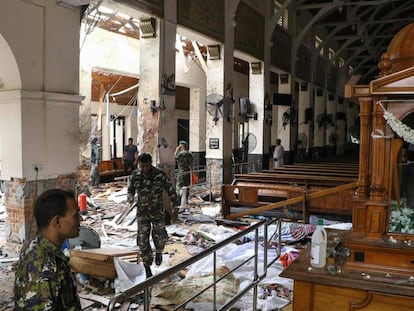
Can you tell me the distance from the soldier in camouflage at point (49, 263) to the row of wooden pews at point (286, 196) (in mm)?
5206

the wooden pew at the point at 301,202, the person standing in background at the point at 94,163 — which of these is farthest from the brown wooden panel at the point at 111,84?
the wooden pew at the point at 301,202

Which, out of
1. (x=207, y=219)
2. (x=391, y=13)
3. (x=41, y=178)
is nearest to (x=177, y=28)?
(x=207, y=219)

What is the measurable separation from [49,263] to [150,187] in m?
3.35

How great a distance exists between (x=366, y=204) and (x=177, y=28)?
7219 mm

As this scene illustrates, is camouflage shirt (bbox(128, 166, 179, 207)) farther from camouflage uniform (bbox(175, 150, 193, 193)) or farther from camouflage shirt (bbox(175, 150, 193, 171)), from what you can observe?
camouflage shirt (bbox(175, 150, 193, 171))

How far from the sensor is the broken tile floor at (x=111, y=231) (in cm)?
479

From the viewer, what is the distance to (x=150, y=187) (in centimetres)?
532

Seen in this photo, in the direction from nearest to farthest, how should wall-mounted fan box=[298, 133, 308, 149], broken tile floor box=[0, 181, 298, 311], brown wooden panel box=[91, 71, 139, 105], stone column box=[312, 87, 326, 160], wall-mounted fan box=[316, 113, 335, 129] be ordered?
broken tile floor box=[0, 181, 298, 311] → brown wooden panel box=[91, 71, 139, 105] → wall-mounted fan box=[298, 133, 308, 149] → wall-mounted fan box=[316, 113, 335, 129] → stone column box=[312, 87, 326, 160]

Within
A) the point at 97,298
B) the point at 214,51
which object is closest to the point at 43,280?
the point at 97,298

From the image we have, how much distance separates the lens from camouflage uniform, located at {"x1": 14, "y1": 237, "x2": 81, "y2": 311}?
191 centimetres

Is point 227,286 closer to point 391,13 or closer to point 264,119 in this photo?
point 264,119

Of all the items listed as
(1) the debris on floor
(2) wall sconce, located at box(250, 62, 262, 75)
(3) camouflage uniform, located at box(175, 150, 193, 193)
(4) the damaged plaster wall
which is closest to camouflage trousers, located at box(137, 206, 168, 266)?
(1) the debris on floor

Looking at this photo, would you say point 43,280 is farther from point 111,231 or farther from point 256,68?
point 256,68

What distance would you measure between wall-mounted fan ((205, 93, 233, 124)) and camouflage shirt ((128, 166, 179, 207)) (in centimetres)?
570
